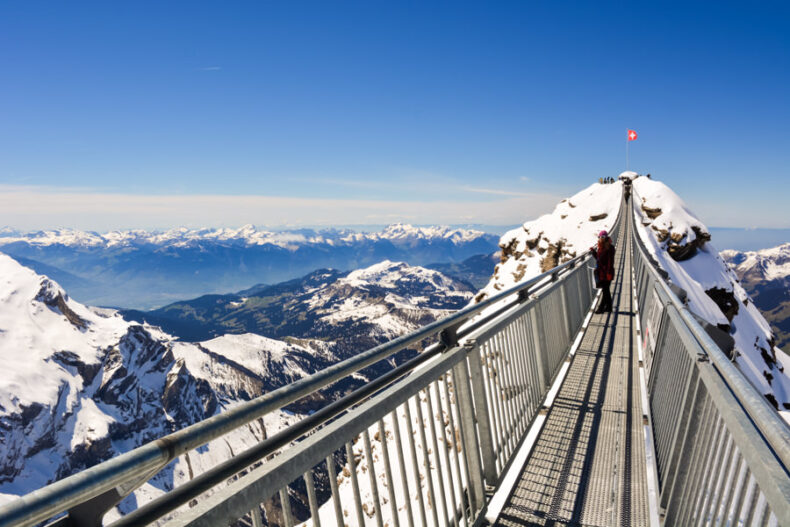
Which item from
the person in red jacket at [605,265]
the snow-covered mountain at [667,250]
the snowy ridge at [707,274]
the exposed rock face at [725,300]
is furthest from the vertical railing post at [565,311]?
the exposed rock face at [725,300]

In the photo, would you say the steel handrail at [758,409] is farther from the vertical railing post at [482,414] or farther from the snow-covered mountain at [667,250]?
the snow-covered mountain at [667,250]

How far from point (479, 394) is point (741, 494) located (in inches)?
108

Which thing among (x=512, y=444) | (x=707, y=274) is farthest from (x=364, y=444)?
(x=707, y=274)

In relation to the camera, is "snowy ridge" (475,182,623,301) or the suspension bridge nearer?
the suspension bridge

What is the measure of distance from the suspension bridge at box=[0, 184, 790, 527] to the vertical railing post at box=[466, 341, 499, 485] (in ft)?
0.07

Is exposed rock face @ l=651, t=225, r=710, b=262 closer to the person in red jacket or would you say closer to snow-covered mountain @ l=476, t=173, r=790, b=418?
snow-covered mountain @ l=476, t=173, r=790, b=418

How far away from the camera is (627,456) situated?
5.75 meters

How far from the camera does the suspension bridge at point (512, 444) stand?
1755mm

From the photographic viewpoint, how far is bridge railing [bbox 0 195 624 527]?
1515mm

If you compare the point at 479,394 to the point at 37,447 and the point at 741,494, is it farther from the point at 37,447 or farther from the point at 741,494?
the point at 37,447

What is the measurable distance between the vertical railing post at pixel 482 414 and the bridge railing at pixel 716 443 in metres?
1.74

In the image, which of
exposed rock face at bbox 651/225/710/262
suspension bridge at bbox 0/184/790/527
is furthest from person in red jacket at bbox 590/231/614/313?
exposed rock face at bbox 651/225/710/262

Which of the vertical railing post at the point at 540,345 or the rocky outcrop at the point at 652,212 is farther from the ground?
the rocky outcrop at the point at 652,212

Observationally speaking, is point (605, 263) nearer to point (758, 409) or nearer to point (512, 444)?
point (512, 444)
